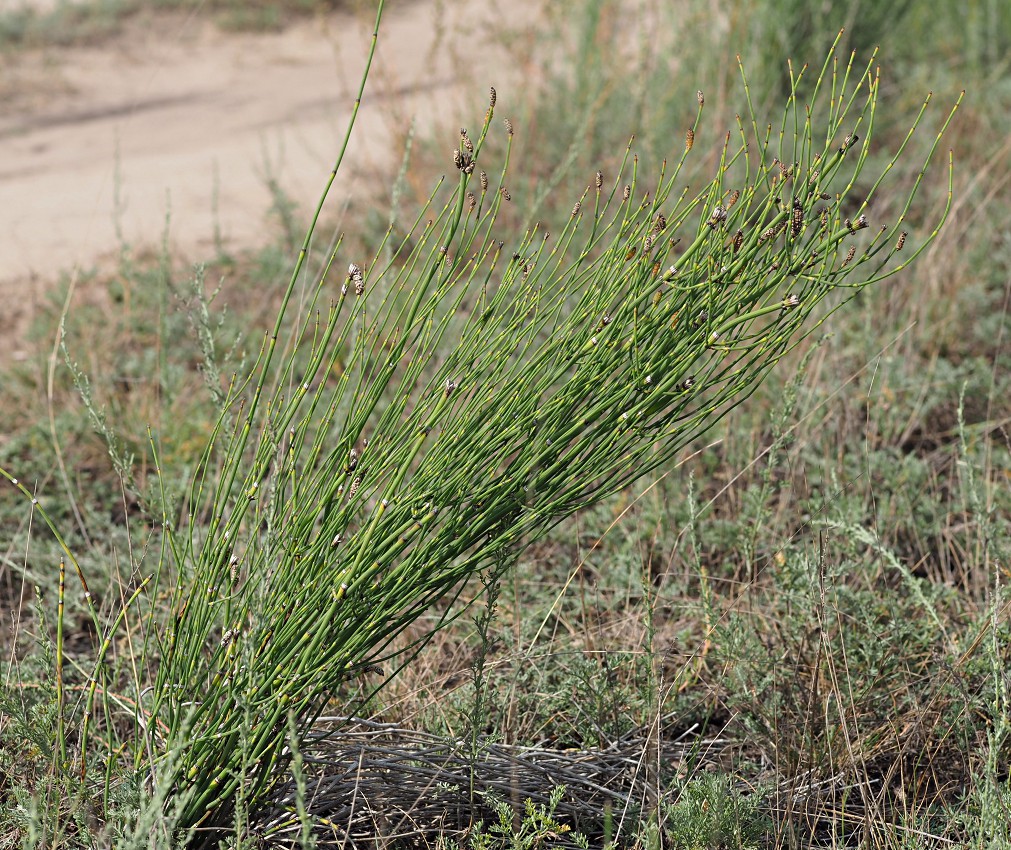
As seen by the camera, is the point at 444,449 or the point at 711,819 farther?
the point at 711,819

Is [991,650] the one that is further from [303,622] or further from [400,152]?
[400,152]

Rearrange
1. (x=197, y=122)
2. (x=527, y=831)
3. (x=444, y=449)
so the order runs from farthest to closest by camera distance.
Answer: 1. (x=197, y=122)
2. (x=527, y=831)
3. (x=444, y=449)

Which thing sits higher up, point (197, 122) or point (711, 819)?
point (197, 122)

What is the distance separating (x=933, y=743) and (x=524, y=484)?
1.19 metres

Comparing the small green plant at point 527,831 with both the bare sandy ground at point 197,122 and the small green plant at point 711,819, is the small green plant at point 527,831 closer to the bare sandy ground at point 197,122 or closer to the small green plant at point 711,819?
the small green plant at point 711,819

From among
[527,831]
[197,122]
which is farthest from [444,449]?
[197,122]

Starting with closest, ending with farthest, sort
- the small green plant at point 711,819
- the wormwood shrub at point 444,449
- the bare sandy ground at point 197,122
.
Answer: the wormwood shrub at point 444,449 < the small green plant at point 711,819 < the bare sandy ground at point 197,122

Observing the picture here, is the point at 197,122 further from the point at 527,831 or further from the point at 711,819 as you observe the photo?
the point at 711,819

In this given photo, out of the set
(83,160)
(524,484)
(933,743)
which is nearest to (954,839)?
(933,743)

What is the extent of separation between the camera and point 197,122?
6891 mm

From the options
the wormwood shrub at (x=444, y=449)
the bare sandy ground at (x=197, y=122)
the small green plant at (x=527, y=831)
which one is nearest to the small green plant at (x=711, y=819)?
the small green plant at (x=527, y=831)

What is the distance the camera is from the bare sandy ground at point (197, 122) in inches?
193

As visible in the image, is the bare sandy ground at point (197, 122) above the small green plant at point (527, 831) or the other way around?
above

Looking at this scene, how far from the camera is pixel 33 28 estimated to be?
7711 mm
